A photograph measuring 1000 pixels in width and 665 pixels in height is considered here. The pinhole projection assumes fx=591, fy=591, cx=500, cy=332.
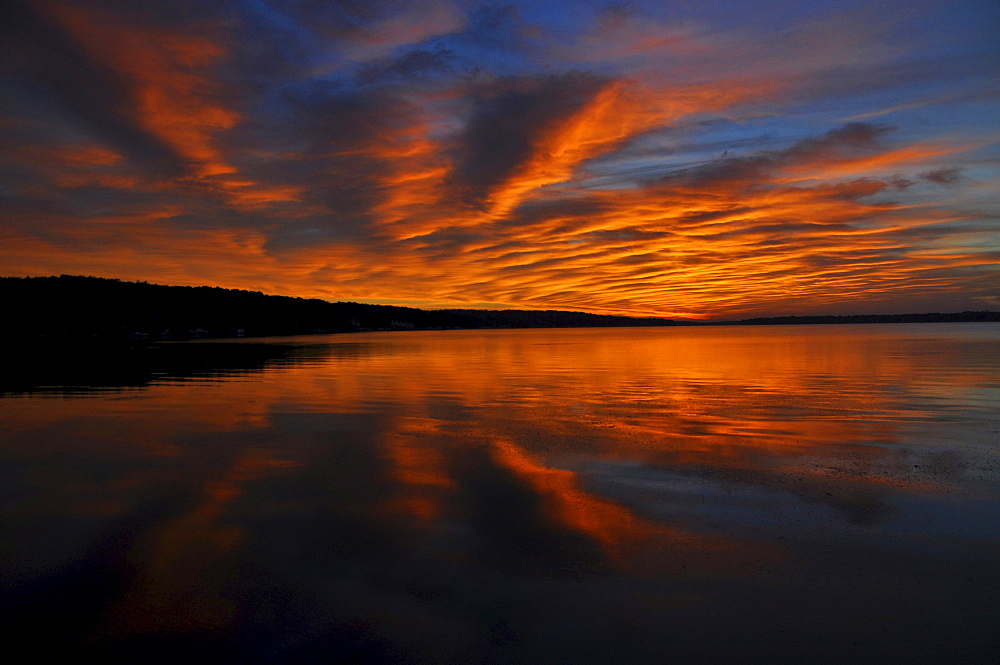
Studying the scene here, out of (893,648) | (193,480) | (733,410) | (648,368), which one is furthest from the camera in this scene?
(648,368)

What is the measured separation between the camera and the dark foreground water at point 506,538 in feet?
17.3

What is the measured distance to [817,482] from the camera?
31.5 feet

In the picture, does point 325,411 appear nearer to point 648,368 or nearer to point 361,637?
point 361,637

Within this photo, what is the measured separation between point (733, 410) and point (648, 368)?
55.9ft

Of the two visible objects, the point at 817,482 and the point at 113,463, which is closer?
the point at 817,482

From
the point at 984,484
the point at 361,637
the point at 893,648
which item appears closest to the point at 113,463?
the point at 361,637

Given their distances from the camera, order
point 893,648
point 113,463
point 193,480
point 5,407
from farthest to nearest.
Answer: point 5,407 < point 113,463 < point 193,480 < point 893,648

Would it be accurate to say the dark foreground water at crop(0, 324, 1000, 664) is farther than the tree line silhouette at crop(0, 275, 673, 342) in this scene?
No

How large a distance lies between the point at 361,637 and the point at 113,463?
884 centimetres

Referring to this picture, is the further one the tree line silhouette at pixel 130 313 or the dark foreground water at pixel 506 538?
the tree line silhouette at pixel 130 313

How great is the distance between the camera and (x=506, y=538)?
7.46 meters

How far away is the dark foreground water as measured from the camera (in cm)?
527

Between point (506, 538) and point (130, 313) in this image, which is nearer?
point (506, 538)

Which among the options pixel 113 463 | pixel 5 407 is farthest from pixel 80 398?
pixel 113 463
